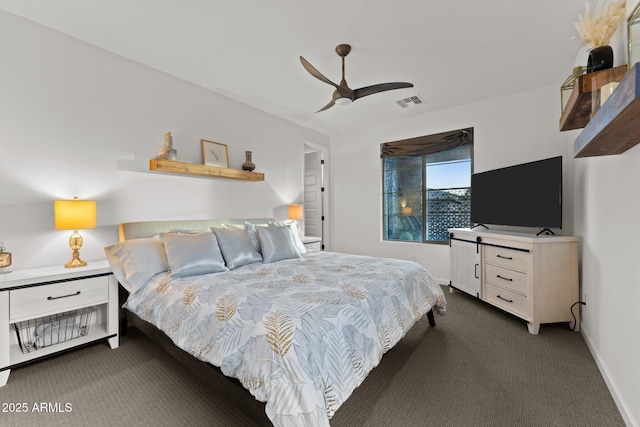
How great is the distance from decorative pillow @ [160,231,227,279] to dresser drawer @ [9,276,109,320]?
61 cm

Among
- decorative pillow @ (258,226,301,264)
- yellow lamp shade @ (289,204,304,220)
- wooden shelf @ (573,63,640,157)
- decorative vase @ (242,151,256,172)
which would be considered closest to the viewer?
wooden shelf @ (573,63,640,157)

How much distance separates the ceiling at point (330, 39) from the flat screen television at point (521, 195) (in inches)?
45.0

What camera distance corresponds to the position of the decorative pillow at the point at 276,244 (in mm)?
2960

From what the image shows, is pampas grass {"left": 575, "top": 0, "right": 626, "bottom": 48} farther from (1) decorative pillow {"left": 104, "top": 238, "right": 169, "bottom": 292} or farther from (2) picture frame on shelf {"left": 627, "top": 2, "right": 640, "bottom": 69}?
(1) decorative pillow {"left": 104, "top": 238, "right": 169, "bottom": 292}

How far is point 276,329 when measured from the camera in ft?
4.57

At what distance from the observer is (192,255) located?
94.9 inches

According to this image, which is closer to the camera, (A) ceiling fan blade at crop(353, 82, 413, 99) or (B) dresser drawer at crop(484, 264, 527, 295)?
(A) ceiling fan blade at crop(353, 82, 413, 99)

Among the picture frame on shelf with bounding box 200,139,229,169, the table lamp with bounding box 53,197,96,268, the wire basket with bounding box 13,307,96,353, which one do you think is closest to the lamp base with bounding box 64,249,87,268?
the table lamp with bounding box 53,197,96,268

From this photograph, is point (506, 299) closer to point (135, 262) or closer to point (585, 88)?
point (585, 88)

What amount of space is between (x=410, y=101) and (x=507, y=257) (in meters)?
2.46

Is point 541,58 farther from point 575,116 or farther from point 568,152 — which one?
point 575,116

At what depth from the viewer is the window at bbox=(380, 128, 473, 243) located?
4.36 metres

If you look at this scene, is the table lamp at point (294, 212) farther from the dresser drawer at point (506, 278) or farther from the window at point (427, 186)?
the dresser drawer at point (506, 278)

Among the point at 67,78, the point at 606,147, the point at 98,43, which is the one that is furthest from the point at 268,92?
the point at 606,147
